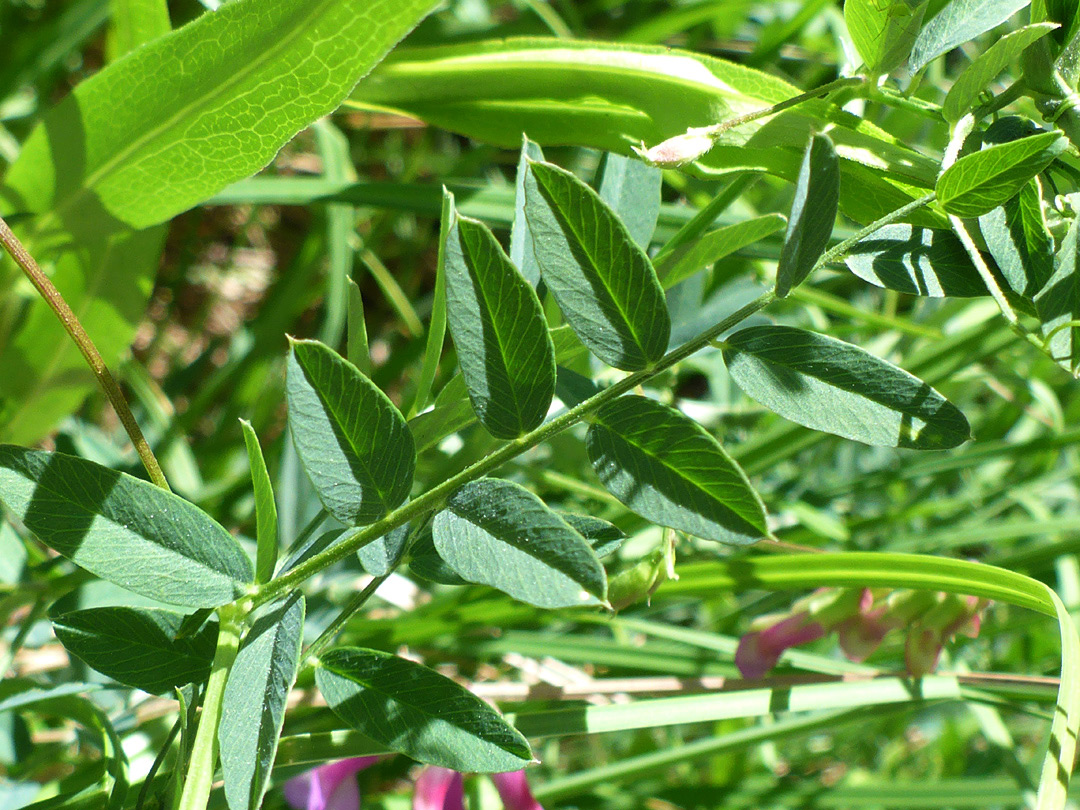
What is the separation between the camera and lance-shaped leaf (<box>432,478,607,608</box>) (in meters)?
0.22

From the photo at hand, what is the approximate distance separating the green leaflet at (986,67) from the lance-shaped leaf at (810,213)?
74mm

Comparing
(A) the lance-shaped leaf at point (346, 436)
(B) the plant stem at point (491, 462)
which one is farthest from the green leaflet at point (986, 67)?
(A) the lance-shaped leaf at point (346, 436)

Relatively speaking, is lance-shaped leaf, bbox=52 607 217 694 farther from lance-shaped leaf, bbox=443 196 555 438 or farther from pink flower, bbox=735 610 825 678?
pink flower, bbox=735 610 825 678

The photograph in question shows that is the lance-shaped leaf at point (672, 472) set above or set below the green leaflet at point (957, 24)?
below

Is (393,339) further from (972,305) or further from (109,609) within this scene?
(109,609)

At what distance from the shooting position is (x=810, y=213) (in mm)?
234

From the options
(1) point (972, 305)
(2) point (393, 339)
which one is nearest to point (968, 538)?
(1) point (972, 305)

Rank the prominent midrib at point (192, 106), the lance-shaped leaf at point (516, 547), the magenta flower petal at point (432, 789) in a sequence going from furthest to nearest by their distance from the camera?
the magenta flower petal at point (432, 789), the prominent midrib at point (192, 106), the lance-shaped leaf at point (516, 547)

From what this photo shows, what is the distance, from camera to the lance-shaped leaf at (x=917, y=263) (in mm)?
283

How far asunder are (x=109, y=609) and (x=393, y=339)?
85 cm

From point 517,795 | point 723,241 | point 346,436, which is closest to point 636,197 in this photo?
point 723,241

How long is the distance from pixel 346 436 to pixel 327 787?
0.82 ft

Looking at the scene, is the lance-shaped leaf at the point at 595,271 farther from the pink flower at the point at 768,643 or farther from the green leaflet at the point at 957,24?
the pink flower at the point at 768,643

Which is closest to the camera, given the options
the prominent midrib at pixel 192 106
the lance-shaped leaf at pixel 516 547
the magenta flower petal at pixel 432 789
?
the lance-shaped leaf at pixel 516 547
